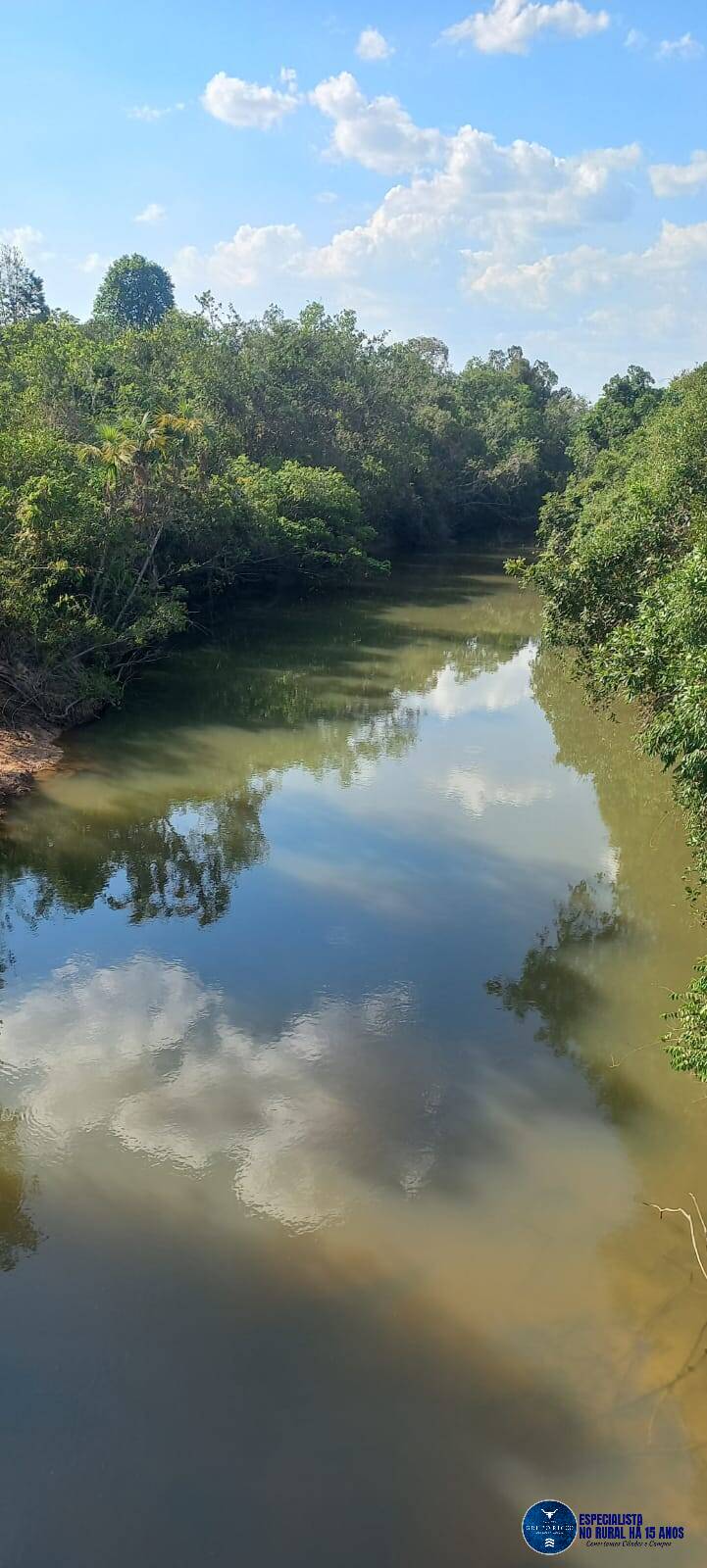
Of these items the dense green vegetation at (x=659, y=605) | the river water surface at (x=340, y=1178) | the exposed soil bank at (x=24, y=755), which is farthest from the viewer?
the exposed soil bank at (x=24, y=755)

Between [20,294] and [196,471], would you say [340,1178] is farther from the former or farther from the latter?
[20,294]

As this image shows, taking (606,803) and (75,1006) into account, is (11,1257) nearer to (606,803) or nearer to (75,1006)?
(75,1006)

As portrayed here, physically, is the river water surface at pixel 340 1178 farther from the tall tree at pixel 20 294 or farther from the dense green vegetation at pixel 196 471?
the tall tree at pixel 20 294

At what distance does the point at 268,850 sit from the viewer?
46.2 ft

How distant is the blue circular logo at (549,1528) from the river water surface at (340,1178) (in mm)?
81

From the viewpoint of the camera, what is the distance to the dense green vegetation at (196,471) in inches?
725

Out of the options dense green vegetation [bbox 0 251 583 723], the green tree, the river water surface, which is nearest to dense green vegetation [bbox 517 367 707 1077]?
the river water surface

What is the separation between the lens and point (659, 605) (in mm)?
10406

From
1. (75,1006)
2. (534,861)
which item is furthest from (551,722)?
(75,1006)

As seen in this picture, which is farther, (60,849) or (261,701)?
(261,701)

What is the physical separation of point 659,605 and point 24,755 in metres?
11.2

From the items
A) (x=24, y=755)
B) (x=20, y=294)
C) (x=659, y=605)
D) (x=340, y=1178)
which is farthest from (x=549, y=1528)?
(x=20, y=294)

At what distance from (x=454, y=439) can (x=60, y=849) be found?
137 ft

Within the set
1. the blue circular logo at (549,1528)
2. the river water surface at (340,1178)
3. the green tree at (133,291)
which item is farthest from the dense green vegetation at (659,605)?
the green tree at (133,291)
